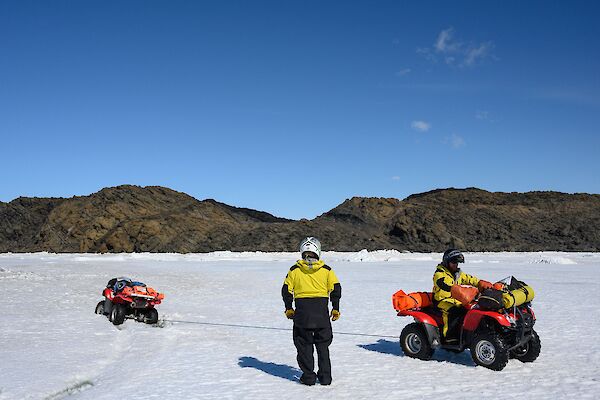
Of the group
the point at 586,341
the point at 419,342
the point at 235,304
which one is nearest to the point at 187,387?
the point at 419,342

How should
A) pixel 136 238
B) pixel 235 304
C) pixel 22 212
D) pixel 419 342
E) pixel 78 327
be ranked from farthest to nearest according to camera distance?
pixel 22 212 < pixel 136 238 < pixel 235 304 < pixel 78 327 < pixel 419 342

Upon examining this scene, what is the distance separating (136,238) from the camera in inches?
3091

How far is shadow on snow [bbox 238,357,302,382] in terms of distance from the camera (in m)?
7.57

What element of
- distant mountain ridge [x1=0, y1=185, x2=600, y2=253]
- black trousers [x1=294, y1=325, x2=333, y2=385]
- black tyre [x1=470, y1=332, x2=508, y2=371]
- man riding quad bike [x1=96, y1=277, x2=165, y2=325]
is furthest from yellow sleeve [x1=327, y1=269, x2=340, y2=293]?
distant mountain ridge [x1=0, y1=185, x2=600, y2=253]

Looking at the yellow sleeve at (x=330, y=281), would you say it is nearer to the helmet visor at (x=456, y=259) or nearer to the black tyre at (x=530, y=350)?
the helmet visor at (x=456, y=259)

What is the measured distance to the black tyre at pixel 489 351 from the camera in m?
7.35

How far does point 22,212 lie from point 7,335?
101294 mm

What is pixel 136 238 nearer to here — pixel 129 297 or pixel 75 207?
pixel 75 207

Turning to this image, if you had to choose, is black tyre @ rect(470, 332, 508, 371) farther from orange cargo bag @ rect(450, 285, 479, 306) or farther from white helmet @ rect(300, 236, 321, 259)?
white helmet @ rect(300, 236, 321, 259)

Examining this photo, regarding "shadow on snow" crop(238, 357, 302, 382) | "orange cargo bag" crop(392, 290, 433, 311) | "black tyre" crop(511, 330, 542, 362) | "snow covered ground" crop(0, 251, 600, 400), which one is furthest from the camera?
"orange cargo bag" crop(392, 290, 433, 311)

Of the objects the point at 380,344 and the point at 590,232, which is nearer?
the point at 380,344

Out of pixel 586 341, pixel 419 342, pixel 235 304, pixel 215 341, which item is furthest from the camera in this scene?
pixel 235 304

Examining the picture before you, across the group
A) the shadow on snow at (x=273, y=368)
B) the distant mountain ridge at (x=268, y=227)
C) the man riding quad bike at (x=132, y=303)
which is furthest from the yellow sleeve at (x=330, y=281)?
the distant mountain ridge at (x=268, y=227)

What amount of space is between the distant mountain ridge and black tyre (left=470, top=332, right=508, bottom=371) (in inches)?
2669
